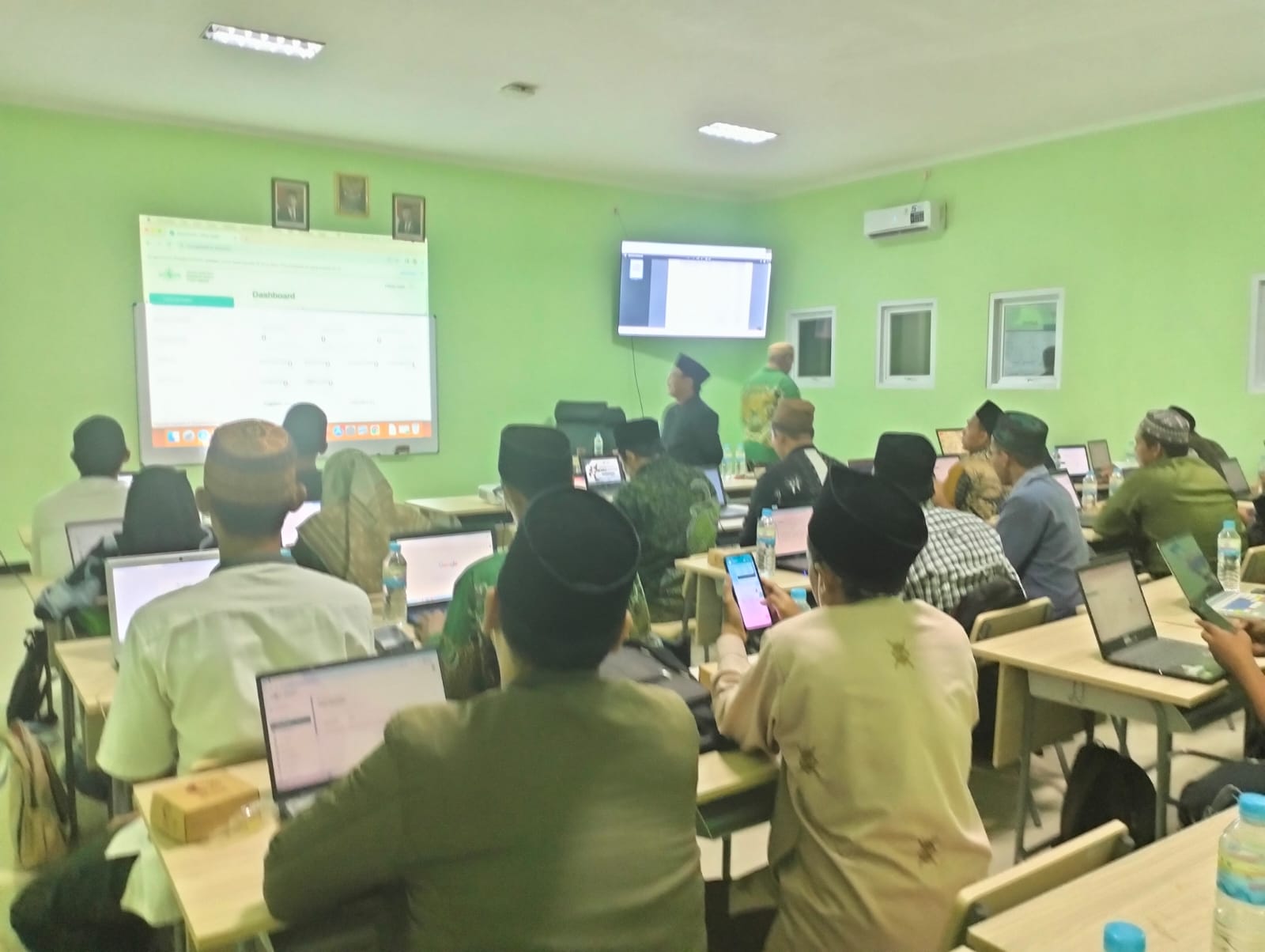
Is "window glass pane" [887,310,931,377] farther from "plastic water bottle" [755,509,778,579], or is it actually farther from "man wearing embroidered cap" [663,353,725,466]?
"plastic water bottle" [755,509,778,579]

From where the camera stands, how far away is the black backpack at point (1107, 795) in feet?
8.53

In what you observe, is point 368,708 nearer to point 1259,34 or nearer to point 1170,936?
point 1170,936

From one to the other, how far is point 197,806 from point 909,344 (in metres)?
7.30

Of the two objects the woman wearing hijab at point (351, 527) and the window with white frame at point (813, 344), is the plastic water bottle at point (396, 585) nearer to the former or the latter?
the woman wearing hijab at point (351, 527)

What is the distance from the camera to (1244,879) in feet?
3.99

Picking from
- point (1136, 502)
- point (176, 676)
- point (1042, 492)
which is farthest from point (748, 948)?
point (1136, 502)

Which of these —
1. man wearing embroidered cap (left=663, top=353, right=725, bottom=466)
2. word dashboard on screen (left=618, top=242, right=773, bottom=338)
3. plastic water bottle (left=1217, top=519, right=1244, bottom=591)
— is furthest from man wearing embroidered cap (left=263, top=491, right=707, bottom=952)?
word dashboard on screen (left=618, top=242, right=773, bottom=338)

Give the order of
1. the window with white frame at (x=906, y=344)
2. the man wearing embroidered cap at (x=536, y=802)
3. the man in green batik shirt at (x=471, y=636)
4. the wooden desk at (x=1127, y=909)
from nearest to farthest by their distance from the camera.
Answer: the man wearing embroidered cap at (x=536, y=802) → the wooden desk at (x=1127, y=909) → the man in green batik shirt at (x=471, y=636) → the window with white frame at (x=906, y=344)

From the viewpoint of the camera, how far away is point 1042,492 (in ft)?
12.1

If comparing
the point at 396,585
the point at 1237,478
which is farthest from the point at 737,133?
the point at 396,585

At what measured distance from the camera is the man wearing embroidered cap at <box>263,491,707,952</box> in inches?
47.8

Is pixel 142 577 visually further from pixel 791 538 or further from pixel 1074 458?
pixel 1074 458

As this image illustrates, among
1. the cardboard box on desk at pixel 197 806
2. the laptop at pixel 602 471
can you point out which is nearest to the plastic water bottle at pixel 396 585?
the cardboard box on desk at pixel 197 806

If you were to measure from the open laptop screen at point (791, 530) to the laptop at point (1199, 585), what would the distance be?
4.83ft
